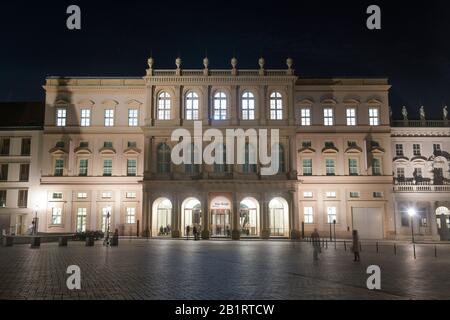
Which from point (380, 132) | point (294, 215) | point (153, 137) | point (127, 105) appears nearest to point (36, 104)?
point (127, 105)

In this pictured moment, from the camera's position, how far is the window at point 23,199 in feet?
183

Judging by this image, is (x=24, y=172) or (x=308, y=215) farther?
(x=24, y=172)

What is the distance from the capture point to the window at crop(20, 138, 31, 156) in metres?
56.8

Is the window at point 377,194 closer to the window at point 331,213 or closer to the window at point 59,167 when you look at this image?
the window at point 331,213

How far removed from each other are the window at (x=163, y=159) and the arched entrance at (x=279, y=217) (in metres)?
12.7

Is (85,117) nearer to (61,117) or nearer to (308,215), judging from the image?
(61,117)

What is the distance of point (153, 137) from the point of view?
54094 millimetres

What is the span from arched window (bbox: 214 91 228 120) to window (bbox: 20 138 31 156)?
2298 cm

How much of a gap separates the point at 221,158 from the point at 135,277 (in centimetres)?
3726

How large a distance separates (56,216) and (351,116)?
121 feet

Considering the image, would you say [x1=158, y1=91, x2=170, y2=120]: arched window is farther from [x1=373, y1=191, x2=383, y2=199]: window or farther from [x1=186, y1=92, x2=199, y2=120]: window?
[x1=373, y1=191, x2=383, y2=199]: window

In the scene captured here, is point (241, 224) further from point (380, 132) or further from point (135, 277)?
point (135, 277)

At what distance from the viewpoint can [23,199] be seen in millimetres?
55938

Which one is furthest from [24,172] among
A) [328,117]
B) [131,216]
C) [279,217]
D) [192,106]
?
[328,117]
